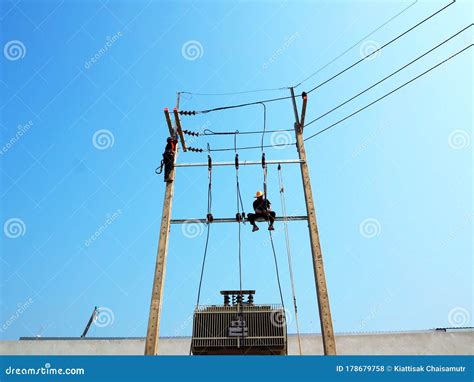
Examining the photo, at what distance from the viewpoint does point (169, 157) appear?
28.3 feet

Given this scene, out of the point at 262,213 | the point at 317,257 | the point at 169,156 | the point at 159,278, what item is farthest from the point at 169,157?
the point at 317,257

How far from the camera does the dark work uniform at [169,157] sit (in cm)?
850

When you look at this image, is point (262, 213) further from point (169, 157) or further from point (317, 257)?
point (169, 157)

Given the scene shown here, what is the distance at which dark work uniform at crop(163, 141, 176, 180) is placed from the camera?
8.50m

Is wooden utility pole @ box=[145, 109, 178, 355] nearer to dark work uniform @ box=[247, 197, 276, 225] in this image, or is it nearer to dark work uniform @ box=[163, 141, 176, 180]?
dark work uniform @ box=[163, 141, 176, 180]

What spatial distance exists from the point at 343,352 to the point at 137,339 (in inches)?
295

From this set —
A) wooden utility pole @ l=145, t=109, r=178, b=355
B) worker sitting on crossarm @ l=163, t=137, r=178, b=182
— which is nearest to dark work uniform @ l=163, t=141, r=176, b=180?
worker sitting on crossarm @ l=163, t=137, r=178, b=182

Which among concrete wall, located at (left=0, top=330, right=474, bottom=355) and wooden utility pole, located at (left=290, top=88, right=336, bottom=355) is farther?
concrete wall, located at (left=0, top=330, right=474, bottom=355)

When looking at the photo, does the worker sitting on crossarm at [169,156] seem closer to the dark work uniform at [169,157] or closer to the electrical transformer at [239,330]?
the dark work uniform at [169,157]

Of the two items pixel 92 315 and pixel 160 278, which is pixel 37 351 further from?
pixel 92 315

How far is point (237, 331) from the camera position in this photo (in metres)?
7.61

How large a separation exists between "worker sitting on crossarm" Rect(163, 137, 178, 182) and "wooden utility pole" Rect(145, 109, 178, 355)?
9 cm

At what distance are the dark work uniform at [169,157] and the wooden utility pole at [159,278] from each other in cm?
11

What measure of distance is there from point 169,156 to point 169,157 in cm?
4
